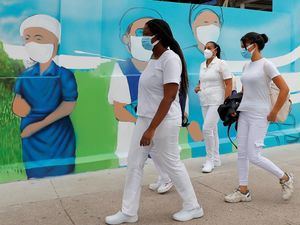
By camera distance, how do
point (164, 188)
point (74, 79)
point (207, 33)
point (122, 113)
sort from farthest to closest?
point (207, 33) < point (122, 113) < point (74, 79) < point (164, 188)

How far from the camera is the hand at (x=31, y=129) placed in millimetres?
5473

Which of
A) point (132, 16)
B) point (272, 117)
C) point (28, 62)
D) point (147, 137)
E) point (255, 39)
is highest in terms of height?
point (132, 16)

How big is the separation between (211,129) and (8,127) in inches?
104

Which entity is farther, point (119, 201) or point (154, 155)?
point (119, 201)

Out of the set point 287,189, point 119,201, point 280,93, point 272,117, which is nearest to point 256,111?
point 272,117

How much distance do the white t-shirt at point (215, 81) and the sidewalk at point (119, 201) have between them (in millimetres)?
992

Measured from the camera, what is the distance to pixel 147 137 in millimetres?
3678

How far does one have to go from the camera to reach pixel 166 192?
4836mm

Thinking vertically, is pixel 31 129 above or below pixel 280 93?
below

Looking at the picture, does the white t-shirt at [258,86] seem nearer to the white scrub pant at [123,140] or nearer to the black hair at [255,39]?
the black hair at [255,39]

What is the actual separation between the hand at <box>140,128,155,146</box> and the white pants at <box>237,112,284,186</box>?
1.26m

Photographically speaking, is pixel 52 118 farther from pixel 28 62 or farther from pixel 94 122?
pixel 28 62

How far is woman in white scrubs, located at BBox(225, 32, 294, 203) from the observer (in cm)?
438

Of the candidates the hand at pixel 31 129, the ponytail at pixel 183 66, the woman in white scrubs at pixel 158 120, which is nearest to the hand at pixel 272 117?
the ponytail at pixel 183 66
